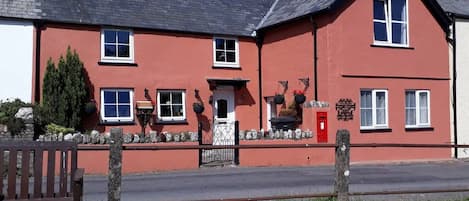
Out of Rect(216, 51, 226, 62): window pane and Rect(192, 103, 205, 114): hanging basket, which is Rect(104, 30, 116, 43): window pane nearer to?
Rect(192, 103, 205, 114): hanging basket

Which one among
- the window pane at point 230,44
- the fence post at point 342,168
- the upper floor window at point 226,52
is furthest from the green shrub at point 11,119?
the fence post at point 342,168

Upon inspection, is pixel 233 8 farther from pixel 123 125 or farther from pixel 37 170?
pixel 37 170

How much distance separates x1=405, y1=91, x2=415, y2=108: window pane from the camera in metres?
19.2

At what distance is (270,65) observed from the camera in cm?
2083

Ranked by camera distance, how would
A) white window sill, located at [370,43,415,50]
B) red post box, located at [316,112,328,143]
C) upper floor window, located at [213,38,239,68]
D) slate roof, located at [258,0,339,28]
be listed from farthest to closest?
upper floor window, located at [213,38,239,68] → white window sill, located at [370,43,415,50] → slate roof, located at [258,0,339,28] → red post box, located at [316,112,328,143]

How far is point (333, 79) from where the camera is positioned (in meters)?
17.6

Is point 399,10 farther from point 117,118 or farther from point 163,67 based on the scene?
point 117,118

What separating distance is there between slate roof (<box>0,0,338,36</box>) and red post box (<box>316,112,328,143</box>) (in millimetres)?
3591

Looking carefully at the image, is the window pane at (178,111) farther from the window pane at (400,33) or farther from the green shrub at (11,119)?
the window pane at (400,33)

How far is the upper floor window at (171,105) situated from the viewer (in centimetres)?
1928

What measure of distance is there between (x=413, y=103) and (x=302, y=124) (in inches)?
181

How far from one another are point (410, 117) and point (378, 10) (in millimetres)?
4136

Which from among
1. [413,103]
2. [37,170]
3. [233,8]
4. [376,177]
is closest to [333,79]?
[413,103]

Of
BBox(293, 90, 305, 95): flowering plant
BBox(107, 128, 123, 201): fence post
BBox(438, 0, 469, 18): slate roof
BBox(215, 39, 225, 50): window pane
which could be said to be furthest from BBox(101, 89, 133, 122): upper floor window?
BBox(438, 0, 469, 18): slate roof
